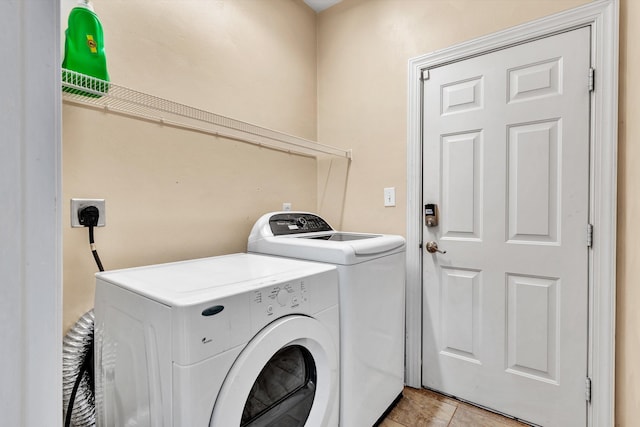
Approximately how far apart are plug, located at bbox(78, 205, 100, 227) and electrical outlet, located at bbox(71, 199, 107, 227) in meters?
0.01

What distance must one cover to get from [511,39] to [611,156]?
762 millimetres

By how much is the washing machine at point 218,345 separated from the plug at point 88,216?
233 millimetres

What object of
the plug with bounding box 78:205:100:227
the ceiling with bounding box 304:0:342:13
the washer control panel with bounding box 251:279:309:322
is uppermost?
the ceiling with bounding box 304:0:342:13

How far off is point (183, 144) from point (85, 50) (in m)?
0.51

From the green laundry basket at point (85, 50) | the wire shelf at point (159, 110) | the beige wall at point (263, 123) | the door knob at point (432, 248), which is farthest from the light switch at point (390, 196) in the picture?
the green laundry basket at point (85, 50)

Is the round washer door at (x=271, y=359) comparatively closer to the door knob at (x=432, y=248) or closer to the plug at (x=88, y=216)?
the plug at (x=88, y=216)

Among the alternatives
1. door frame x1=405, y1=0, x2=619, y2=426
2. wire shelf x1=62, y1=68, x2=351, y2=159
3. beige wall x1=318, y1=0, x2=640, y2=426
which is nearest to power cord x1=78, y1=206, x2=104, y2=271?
wire shelf x1=62, y1=68, x2=351, y2=159

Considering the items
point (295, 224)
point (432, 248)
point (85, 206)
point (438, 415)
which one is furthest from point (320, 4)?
point (438, 415)

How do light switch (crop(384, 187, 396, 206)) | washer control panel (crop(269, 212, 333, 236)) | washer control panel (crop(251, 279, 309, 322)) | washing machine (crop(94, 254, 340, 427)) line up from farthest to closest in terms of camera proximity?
light switch (crop(384, 187, 396, 206))
washer control panel (crop(269, 212, 333, 236))
washer control panel (crop(251, 279, 309, 322))
washing machine (crop(94, 254, 340, 427))

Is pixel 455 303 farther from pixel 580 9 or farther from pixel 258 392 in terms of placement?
pixel 580 9

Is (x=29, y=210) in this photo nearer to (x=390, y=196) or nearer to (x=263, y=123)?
(x=263, y=123)

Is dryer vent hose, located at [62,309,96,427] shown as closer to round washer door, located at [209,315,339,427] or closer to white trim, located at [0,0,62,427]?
round washer door, located at [209,315,339,427]

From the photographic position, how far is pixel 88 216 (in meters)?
1.15

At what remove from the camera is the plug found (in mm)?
1138
